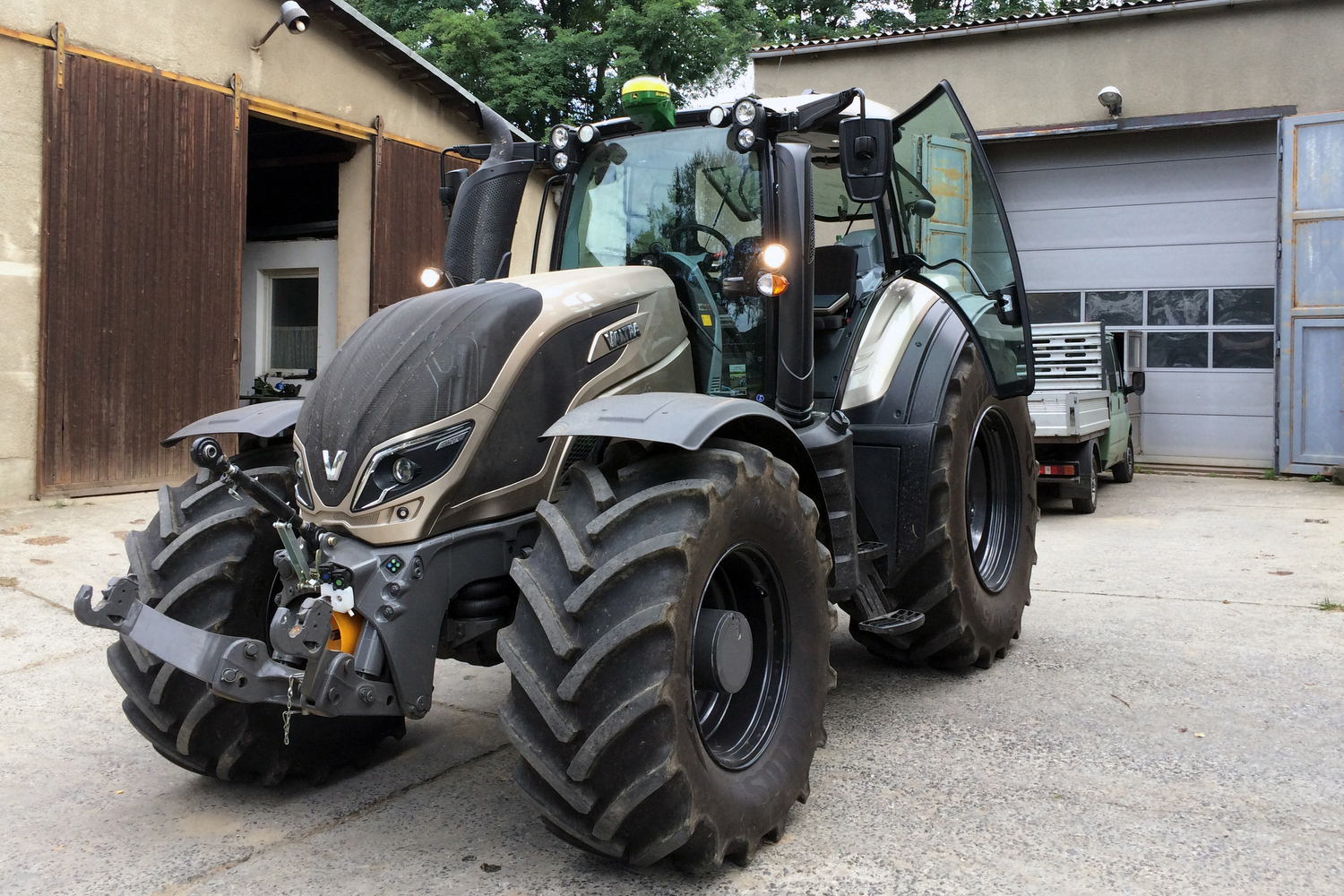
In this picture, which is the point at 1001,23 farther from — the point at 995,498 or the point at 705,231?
the point at 705,231

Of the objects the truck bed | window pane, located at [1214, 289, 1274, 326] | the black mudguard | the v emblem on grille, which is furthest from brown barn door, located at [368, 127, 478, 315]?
window pane, located at [1214, 289, 1274, 326]

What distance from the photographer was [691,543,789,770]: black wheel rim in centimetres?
356

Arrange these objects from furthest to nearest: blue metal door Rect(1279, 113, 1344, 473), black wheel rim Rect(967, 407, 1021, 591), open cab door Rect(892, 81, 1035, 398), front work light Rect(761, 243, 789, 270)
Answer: blue metal door Rect(1279, 113, 1344, 473) < black wheel rim Rect(967, 407, 1021, 591) < open cab door Rect(892, 81, 1035, 398) < front work light Rect(761, 243, 789, 270)

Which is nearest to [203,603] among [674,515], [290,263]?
[674,515]

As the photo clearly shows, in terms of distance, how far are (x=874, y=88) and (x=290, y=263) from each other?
8.27 meters

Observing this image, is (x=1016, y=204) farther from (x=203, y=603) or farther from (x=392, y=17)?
(x=392, y=17)

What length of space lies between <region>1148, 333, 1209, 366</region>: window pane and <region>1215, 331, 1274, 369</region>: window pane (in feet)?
0.52

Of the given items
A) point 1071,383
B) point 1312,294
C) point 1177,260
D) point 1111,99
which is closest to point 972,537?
point 1071,383

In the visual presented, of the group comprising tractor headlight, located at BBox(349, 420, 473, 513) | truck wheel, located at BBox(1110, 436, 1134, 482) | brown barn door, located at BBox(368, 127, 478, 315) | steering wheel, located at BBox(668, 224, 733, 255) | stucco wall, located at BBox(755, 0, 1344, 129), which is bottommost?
truck wheel, located at BBox(1110, 436, 1134, 482)

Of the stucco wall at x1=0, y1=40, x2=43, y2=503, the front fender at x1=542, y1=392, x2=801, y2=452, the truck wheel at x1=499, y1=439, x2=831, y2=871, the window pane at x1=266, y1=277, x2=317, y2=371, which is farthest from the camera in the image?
the window pane at x1=266, y1=277, x2=317, y2=371

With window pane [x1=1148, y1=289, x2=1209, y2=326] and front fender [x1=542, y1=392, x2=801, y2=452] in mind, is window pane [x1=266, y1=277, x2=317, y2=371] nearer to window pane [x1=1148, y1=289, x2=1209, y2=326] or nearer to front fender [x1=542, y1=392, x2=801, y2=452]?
window pane [x1=1148, y1=289, x2=1209, y2=326]

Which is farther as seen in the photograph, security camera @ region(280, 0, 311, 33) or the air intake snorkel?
security camera @ region(280, 0, 311, 33)

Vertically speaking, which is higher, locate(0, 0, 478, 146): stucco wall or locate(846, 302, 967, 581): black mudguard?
locate(0, 0, 478, 146): stucco wall

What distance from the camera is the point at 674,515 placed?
313 cm
